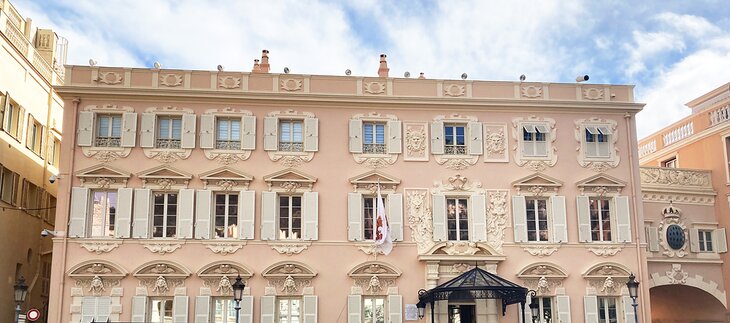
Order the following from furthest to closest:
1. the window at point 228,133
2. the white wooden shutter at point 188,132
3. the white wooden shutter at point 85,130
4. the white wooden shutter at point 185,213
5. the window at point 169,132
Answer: the window at point 228,133 < the window at point 169,132 < the white wooden shutter at point 188,132 < the white wooden shutter at point 85,130 < the white wooden shutter at point 185,213

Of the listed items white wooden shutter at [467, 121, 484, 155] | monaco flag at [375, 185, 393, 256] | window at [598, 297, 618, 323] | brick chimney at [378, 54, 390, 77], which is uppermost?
brick chimney at [378, 54, 390, 77]

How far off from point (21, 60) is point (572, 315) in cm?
2232

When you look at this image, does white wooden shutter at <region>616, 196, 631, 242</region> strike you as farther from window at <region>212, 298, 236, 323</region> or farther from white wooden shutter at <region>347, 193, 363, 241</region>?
window at <region>212, 298, 236, 323</region>

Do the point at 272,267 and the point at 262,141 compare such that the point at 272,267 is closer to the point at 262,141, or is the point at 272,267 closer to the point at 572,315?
the point at 262,141

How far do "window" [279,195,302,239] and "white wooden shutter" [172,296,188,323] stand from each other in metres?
3.81

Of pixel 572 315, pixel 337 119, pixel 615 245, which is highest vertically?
pixel 337 119

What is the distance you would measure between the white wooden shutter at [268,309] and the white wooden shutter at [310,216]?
7.65ft

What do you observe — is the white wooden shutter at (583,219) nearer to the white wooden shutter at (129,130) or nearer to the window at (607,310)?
the window at (607,310)

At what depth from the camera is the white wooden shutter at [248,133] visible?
27.6 meters

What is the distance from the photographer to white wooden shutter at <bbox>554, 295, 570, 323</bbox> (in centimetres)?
2758

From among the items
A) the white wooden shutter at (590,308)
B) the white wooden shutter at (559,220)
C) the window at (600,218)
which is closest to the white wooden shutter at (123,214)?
the white wooden shutter at (559,220)

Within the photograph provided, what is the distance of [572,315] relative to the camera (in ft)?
90.9

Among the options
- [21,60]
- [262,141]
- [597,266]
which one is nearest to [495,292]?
[597,266]

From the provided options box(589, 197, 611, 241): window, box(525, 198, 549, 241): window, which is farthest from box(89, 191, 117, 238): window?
box(589, 197, 611, 241): window
